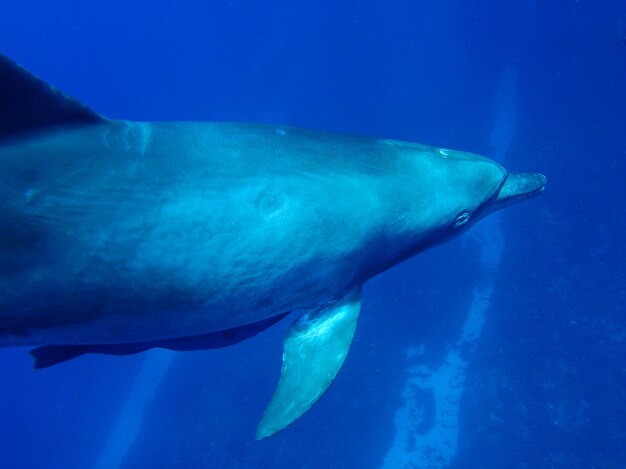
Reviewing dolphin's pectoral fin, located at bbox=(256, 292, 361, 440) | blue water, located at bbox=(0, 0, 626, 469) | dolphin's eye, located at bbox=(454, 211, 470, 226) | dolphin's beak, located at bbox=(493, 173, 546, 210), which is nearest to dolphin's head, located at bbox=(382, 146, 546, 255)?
dolphin's eye, located at bbox=(454, 211, 470, 226)

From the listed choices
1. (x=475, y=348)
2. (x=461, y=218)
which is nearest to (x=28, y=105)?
(x=461, y=218)

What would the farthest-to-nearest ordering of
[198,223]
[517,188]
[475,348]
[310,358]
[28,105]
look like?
1. [475,348]
2. [517,188]
3. [310,358]
4. [198,223]
5. [28,105]

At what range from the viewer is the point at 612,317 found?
1802 centimetres

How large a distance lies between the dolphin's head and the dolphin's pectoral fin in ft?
3.01

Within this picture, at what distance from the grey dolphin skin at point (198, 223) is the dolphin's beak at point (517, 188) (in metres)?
0.67

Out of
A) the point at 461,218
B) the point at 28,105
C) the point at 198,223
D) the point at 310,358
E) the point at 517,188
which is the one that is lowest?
the point at 310,358

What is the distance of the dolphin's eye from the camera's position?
4.48 m

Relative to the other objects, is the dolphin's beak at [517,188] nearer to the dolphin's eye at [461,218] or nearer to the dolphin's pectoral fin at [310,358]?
the dolphin's eye at [461,218]

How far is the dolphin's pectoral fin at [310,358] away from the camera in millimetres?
3906

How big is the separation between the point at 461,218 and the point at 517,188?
105cm

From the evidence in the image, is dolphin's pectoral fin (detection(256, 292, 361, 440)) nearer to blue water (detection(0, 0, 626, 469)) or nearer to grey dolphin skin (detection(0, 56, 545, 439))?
grey dolphin skin (detection(0, 56, 545, 439))

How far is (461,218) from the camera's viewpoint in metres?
4.51

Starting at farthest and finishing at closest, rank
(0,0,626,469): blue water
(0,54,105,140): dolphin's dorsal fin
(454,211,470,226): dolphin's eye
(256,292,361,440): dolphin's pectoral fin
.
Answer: (0,0,626,469): blue water → (454,211,470,226): dolphin's eye → (256,292,361,440): dolphin's pectoral fin → (0,54,105,140): dolphin's dorsal fin

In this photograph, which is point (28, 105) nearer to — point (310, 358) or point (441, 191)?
point (310, 358)
